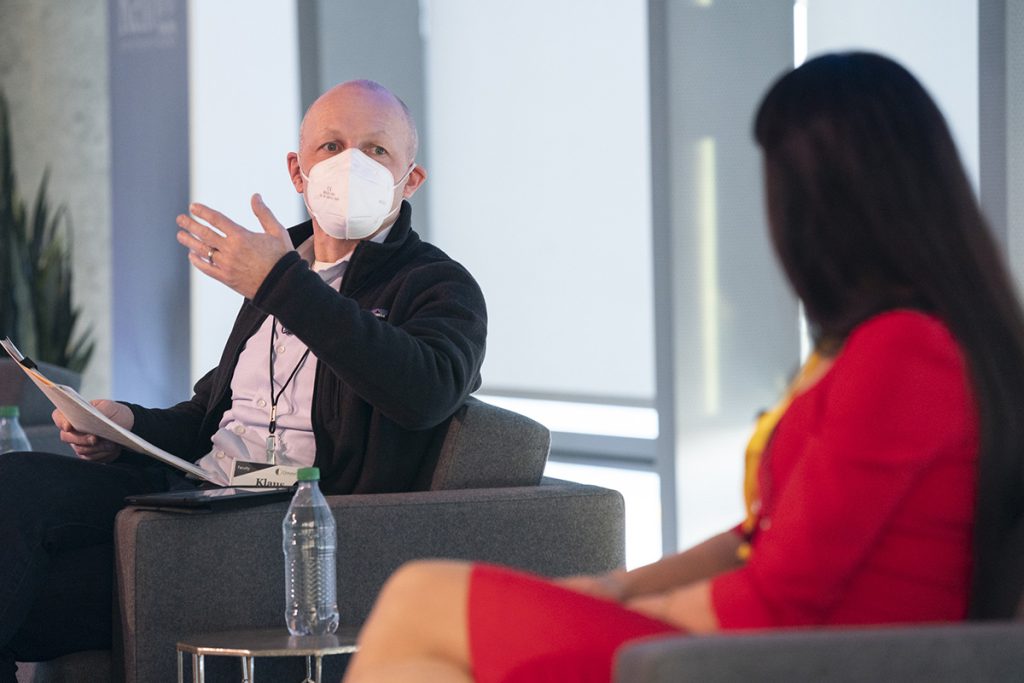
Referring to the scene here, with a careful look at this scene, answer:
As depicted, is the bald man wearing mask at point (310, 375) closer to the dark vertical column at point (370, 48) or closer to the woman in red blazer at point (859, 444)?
the woman in red blazer at point (859, 444)

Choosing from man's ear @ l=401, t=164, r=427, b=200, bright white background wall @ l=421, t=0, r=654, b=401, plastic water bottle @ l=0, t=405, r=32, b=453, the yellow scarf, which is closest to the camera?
the yellow scarf

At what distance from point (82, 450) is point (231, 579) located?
0.63 metres

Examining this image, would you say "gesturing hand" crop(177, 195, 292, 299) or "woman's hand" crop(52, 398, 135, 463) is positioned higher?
"gesturing hand" crop(177, 195, 292, 299)

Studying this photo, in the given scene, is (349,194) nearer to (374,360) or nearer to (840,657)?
(374,360)

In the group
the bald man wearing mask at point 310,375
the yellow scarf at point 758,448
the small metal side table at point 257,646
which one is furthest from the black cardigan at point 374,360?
the yellow scarf at point 758,448

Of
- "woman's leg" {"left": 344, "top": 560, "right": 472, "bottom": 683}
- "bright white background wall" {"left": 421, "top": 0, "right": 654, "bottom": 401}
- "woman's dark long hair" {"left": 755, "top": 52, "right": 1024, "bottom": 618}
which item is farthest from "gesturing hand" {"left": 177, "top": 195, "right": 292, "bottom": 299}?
"bright white background wall" {"left": 421, "top": 0, "right": 654, "bottom": 401}

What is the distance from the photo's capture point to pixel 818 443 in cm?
138

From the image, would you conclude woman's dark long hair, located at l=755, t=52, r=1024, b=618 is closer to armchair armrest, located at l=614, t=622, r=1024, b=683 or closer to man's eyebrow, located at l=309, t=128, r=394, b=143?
armchair armrest, located at l=614, t=622, r=1024, b=683

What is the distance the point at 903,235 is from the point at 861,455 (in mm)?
244

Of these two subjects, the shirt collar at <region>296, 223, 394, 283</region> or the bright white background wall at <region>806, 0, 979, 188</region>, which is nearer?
the shirt collar at <region>296, 223, 394, 283</region>

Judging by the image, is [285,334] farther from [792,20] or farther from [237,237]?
[792,20]

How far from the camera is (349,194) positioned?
9.41 ft

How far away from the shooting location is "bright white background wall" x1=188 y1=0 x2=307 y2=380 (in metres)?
5.93

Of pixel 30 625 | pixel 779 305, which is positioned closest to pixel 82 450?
pixel 30 625
